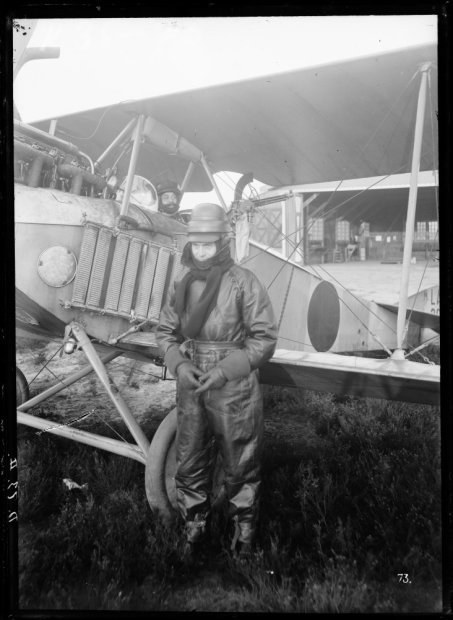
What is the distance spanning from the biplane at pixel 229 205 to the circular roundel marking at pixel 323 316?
9cm

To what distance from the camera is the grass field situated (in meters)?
1.68

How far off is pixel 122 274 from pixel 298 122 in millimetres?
1304

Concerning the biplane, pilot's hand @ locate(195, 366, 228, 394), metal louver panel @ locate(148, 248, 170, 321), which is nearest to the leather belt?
pilot's hand @ locate(195, 366, 228, 394)

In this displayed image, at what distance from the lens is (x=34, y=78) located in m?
1.93

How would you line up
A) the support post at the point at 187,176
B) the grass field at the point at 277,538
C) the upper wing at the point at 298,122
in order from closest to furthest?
the grass field at the point at 277,538
the upper wing at the point at 298,122
the support post at the point at 187,176

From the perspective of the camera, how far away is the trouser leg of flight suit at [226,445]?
1.82 meters

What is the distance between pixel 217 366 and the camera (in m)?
1.76

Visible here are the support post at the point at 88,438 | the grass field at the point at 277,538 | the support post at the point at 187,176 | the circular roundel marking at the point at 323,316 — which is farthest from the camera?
the circular roundel marking at the point at 323,316

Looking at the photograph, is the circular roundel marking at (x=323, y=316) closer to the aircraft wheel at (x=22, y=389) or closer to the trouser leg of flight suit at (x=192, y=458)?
the trouser leg of flight suit at (x=192, y=458)

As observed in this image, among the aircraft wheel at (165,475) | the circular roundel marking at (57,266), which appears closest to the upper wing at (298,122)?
the circular roundel marking at (57,266)

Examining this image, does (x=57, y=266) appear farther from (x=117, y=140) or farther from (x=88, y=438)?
(x=88, y=438)

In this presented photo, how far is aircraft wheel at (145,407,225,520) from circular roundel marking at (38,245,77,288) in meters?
0.92

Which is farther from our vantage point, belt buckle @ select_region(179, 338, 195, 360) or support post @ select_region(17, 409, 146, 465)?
support post @ select_region(17, 409, 146, 465)

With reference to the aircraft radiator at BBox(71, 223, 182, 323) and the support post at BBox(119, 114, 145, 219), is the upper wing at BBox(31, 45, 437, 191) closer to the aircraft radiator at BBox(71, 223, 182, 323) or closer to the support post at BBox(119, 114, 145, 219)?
the support post at BBox(119, 114, 145, 219)
